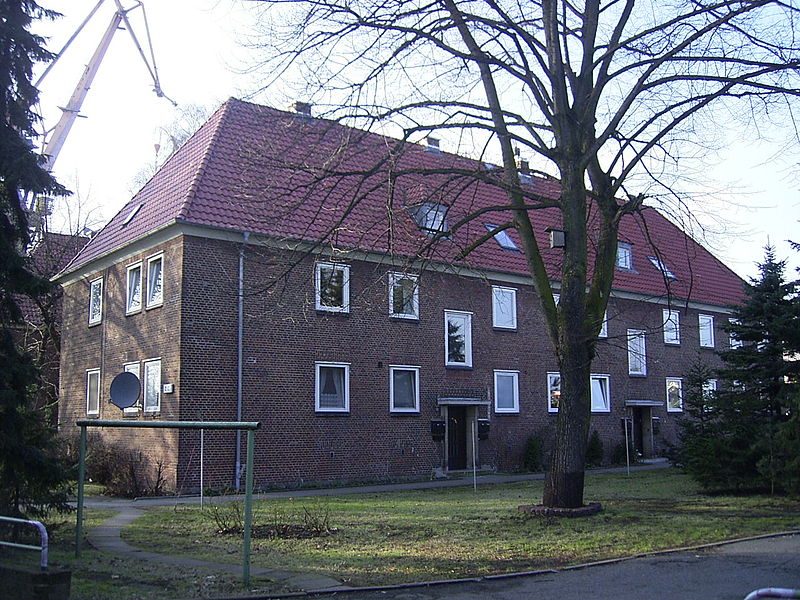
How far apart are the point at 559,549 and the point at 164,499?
463 inches

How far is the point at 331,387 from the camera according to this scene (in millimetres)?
24219

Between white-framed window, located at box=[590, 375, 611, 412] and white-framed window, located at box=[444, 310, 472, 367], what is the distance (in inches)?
256

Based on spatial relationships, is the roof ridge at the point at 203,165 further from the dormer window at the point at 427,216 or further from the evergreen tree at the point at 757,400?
the evergreen tree at the point at 757,400

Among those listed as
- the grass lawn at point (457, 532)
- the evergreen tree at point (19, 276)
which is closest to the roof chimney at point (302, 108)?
the evergreen tree at point (19, 276)

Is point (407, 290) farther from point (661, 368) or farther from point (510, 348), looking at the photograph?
point (661, 368)

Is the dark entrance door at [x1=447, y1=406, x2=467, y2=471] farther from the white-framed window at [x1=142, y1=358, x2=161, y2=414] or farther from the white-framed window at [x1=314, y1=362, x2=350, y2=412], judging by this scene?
the white-framed window at [x1=142, y1=358, x2=161, y2=414]

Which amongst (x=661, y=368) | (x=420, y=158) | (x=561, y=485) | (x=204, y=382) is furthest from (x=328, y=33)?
(x=661, y=368)

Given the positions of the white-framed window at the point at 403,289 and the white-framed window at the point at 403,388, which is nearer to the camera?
the white-framed window at the point at 403,289

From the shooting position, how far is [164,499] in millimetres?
20281

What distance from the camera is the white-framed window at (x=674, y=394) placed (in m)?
34.6

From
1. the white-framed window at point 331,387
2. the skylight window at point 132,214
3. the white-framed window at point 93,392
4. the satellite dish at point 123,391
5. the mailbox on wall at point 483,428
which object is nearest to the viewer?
the satellite dish at point 123,391

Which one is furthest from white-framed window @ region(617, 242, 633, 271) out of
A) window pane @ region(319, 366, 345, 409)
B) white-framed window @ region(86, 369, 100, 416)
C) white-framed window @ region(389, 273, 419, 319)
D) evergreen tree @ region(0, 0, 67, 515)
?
evergreen tree @ region(0, 0, 67, 515)

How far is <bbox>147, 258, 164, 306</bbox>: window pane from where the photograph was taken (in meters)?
23.3

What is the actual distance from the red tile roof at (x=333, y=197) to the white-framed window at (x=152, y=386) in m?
3.66
